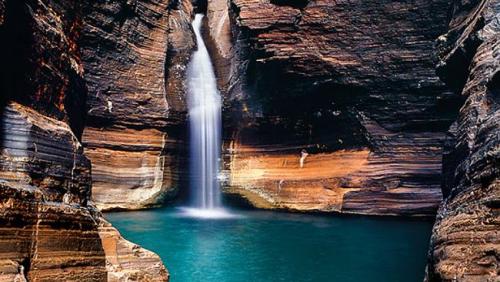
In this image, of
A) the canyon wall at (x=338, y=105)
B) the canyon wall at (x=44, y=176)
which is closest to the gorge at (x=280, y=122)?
the canyon wall at (x=338, y=105)

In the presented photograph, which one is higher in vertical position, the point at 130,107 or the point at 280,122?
the point at 130,107

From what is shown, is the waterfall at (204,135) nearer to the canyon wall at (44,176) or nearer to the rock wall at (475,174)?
the rock wall at (475,174)

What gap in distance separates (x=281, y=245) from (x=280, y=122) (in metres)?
8.86

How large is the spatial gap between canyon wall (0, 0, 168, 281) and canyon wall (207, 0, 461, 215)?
1323 centimetres

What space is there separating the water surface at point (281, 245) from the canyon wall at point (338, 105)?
Answer: 1633 mm

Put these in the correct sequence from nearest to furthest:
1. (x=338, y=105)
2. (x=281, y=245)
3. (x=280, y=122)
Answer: (x=281, y=245)
(x=338, y=105)
(x=280, y=122)

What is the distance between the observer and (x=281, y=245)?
44.3 feet

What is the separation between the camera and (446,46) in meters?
11.8

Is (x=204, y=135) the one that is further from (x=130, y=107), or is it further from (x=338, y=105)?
(x=338, y=105)

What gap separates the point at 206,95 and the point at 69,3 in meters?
14.5

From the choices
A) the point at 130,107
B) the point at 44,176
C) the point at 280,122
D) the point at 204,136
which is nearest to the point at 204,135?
the point at 204,136

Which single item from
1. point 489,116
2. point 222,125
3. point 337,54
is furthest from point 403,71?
point 489,116

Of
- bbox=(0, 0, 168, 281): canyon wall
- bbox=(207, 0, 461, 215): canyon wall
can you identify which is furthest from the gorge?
bbox=(0, 0, 168, 281): canyon wall

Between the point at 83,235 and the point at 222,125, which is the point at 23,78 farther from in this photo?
the point at 222,125
